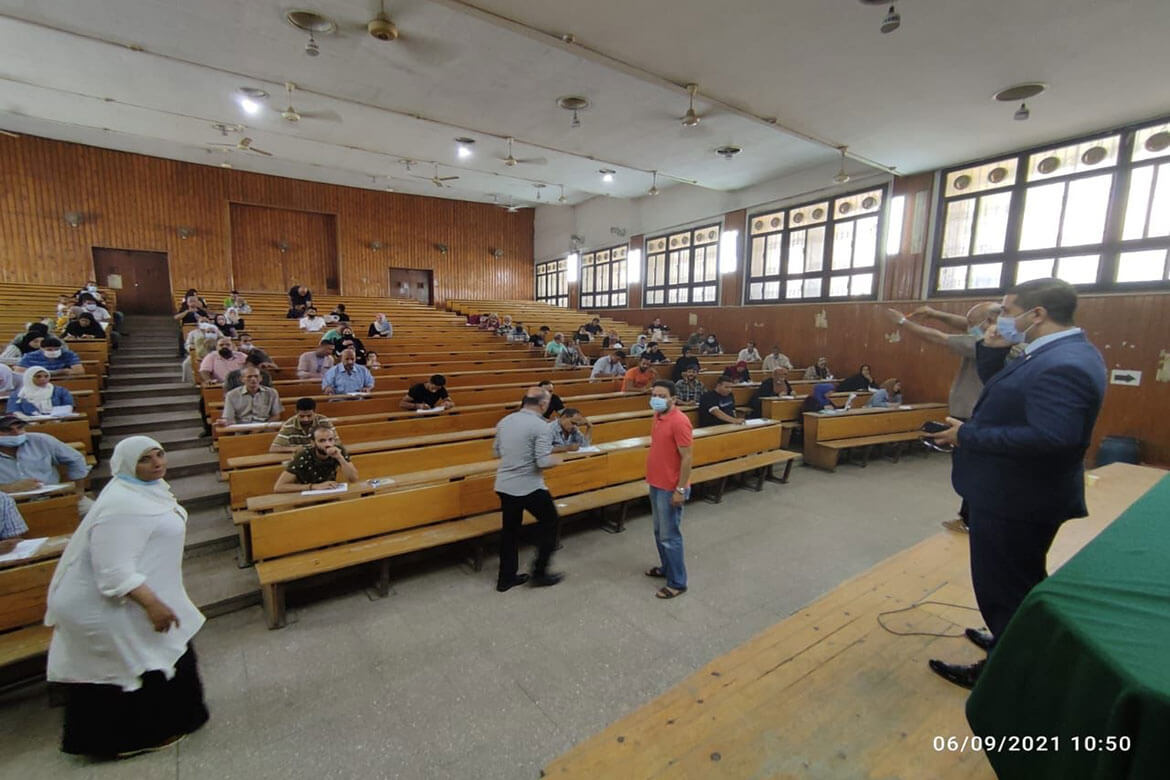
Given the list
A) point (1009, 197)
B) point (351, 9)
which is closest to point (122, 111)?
point (351, 9)

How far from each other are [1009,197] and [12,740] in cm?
1179

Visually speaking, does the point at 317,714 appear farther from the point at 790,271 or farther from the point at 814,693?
the point at 790,271

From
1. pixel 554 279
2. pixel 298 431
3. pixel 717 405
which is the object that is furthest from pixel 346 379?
pixel 554 279

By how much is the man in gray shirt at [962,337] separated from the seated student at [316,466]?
11.9 feet

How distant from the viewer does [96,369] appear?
6.26 metres

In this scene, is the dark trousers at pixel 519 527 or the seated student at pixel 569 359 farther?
the seated student at pixel 569 359

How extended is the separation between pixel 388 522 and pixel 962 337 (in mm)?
3779

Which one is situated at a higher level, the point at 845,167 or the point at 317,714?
the point at 845,167

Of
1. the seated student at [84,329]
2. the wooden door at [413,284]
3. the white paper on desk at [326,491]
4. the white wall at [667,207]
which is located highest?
the white wall at [667,207]

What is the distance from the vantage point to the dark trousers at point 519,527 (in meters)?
3.39

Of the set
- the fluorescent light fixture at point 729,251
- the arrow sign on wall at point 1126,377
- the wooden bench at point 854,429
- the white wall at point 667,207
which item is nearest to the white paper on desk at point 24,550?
the wooden bench at point 854,429

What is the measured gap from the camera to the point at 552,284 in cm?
1825

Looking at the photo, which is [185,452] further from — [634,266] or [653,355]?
[634,266]

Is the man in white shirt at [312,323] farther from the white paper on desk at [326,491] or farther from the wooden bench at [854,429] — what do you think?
the wooden bench at [854,429]
